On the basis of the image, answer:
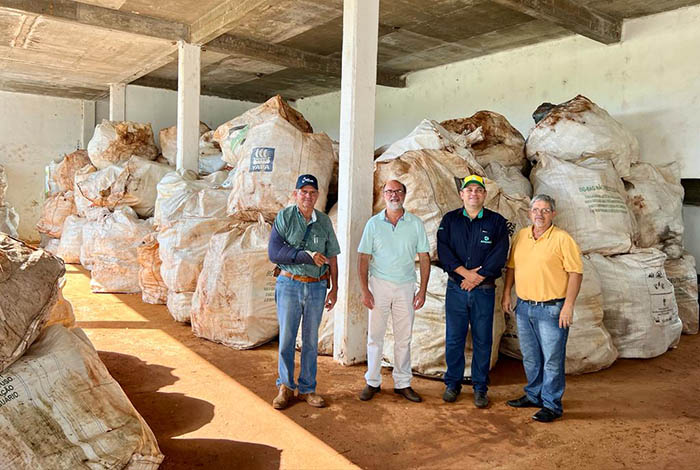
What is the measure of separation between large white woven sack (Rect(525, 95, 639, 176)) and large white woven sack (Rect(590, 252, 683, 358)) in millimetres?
918

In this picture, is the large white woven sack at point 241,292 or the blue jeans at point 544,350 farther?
the large white woven sack at point 241,292

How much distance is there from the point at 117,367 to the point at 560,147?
12.4 feet

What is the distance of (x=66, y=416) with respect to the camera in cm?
186

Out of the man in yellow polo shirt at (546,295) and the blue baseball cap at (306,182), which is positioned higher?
the blue baseball cap at (306,182)

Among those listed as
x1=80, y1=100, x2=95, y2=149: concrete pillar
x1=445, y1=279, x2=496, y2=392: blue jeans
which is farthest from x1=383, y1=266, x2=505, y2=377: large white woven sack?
x1=80, y1=100, x2=95, y2=149: concrete pillar

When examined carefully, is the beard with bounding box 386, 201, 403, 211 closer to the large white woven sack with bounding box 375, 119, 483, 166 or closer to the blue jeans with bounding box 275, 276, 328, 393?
the blue jeans with bounding box 275, 276, 328, 393

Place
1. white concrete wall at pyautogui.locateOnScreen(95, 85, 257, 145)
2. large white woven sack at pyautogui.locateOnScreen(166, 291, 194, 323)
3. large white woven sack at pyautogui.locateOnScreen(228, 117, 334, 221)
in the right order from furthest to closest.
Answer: white concrete wall at pyautogui.locateOnScreen(95, 85, 257, 145), large white woven sack at pyautogui.locateOnScreen(166, 291, 194, 323), large white woven sack at pyautogui.locateOnScreen(228, 117, 334, 221)

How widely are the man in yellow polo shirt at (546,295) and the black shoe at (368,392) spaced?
89 centimetres

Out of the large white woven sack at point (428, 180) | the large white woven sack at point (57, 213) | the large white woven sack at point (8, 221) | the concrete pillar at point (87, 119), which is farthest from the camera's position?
the concrete pillar at point (87, 119)

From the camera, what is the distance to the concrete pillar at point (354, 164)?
370cm

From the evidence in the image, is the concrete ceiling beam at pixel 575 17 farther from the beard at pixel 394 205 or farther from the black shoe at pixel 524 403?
the black shoe at pixel 524 403

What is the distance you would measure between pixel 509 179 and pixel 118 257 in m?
4.31

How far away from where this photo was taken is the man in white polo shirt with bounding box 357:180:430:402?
121 inches

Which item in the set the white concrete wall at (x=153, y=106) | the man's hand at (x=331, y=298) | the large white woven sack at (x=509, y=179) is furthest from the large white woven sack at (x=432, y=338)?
the white concrete wall at (x=153, y=106)
